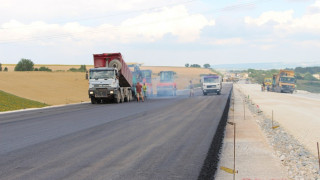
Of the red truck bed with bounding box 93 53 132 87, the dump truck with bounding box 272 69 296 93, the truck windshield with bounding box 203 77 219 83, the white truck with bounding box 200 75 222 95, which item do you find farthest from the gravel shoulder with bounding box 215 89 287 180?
the dump truck with bounding box 272 69 296 93

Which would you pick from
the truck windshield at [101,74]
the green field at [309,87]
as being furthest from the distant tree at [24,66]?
the truck windshield at [101,74]

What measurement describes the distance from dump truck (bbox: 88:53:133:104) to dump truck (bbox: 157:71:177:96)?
13.0 meters

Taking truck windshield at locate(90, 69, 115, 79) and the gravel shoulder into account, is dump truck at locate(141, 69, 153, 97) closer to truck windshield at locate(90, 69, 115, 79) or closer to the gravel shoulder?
truck windshield at locate(90, 69, 115, 79)

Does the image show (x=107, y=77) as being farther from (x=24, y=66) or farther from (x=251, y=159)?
(x=24, y=66)

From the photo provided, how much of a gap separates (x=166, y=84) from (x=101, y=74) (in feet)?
51.8

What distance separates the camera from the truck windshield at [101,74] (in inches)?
1219

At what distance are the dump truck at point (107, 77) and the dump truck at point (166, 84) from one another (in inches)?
510

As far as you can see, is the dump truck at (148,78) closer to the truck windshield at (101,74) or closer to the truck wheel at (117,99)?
the truck wheel at (117,99)

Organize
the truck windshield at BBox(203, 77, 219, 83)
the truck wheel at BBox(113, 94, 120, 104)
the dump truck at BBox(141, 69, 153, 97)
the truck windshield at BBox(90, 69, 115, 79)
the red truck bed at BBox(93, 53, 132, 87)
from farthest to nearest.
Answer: the truck windshield at BBox(203, 77, 219, 83), the dump truck at BBox(141, 69, 153, 97), the red truck bed at BBox(93, 53, 132, 87), the truck wheel at BBox(113, 94, 120, 104), the truck windshield at BBox(90, 69, 115, 79)

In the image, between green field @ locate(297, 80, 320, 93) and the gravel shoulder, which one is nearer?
the gravel shoulder

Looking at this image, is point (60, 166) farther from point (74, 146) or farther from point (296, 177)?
point (296, 177)

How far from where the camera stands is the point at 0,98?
3309 cm

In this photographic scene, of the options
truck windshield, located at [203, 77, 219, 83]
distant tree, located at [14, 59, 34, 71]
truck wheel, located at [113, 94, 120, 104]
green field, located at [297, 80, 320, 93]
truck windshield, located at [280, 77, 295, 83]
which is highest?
distant tree, located at [14, 59, 34, 71]

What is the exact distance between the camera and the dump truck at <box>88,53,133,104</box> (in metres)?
31.0
